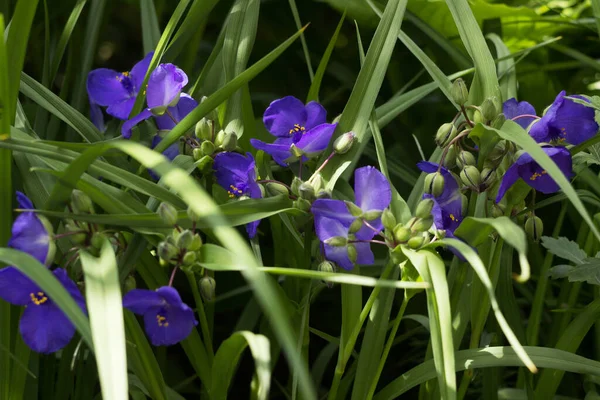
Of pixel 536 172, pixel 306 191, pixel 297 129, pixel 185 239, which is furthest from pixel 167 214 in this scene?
pixel 536 172

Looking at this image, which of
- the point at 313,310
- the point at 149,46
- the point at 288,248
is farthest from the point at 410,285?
the point at 313,310

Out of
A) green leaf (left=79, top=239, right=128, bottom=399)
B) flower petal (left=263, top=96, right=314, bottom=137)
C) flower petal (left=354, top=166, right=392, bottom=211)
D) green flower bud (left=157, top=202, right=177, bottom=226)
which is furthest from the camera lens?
flower petal (left=263, top=96, right=314, bottom=137)

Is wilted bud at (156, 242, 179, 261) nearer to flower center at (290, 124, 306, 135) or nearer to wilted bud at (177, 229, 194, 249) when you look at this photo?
wilted bud at (177, 229, 194, 249)

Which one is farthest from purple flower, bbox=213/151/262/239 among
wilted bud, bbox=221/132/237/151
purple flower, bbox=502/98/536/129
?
purple flower, bbox=502/98/536/129

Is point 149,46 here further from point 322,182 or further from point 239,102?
point 322,182

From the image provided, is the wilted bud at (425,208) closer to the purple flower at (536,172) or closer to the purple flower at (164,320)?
the purple flower at (536,172)

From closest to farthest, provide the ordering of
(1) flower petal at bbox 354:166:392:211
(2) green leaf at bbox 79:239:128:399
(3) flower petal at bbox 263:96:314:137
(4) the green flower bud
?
(2) green leaf at bbox 79:239:128:399, (4) the green flower bud, (1) flower petal at bbox 354:166:392:211, (3) flower petal at bbox 263:96:314:137
